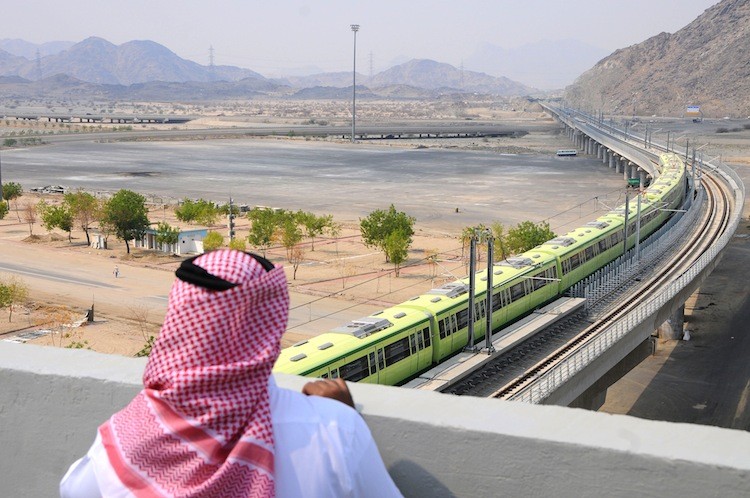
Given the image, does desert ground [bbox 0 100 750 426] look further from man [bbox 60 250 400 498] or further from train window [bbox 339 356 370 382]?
man [bbox 60 250 400 498]

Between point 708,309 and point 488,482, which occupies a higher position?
point 488,482

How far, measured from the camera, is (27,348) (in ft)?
11.4

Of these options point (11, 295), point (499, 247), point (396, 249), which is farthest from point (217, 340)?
point (499, 247)

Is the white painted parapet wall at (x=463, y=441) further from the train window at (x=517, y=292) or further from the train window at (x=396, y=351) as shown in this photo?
the train window at (x=517, y=292)

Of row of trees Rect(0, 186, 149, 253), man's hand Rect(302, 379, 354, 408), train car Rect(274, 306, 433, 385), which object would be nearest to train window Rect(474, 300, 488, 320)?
train car Rect(274, 306, 433, 385)

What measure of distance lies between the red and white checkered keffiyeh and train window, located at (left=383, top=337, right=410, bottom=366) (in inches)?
664

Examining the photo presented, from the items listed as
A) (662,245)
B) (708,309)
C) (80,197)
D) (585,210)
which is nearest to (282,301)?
(662,245)

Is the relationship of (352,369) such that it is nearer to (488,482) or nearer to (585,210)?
(488,482)

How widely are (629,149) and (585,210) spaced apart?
19496 mm

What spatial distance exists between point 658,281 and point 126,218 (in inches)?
1170

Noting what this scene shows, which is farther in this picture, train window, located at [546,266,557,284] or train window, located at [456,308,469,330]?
train window, located at [546,266,557,284]

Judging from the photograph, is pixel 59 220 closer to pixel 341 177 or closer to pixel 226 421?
pixel 341 177

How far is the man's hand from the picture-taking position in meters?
2.53

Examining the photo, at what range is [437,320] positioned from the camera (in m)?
20.9
